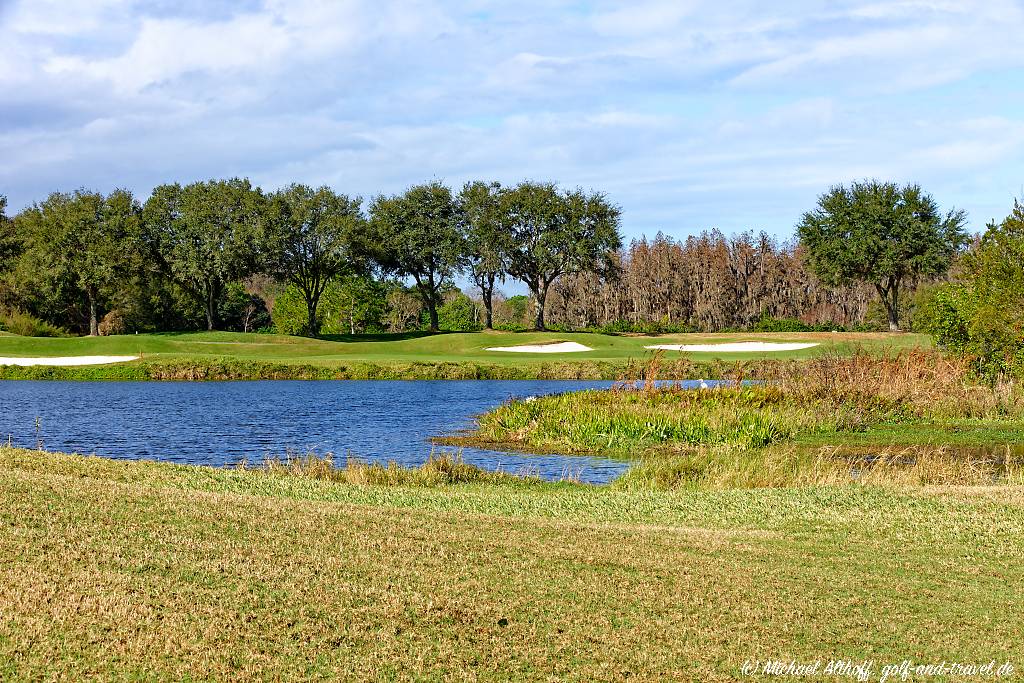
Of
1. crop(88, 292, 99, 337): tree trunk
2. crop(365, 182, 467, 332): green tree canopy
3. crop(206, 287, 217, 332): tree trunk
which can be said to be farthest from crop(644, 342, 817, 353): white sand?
crop(88, 292, 99, 337): tree trunk

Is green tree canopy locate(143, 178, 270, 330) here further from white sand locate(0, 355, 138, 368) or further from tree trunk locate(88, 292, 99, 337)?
white sand locate(0, 355, 138, 368)

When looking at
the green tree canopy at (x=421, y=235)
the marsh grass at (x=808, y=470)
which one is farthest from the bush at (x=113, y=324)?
the marsh grass at (x=808, y=470)

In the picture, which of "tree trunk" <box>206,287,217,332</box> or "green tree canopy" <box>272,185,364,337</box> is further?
"tree trunk" <box>206,287,217,332</box>

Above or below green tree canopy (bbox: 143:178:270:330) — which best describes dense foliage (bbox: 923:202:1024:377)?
below

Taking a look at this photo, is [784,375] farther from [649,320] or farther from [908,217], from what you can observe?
[649,320]

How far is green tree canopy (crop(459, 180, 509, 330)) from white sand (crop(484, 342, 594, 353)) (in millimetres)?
17768

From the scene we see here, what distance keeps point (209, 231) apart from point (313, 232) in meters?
7.91

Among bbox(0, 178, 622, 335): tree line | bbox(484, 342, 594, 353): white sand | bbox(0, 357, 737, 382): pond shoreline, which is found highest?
bbox(0, 178, 622, 335): tree line

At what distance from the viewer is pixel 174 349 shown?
61406 millimetres

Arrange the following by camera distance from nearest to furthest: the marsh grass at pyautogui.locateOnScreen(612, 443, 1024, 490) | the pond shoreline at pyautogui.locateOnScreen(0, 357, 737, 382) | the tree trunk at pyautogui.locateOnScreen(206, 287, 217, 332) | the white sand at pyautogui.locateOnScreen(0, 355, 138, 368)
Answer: the marsh grass at pyautogui.locateOnScreen(612, 443, 1024, 490), the pond shoreline at pyautogui.locateOnScreen(0, 357, 737, 382), the white sand at pyautogui.locateOnScreen(0, 355, 138, 368), the tree trunk at pyautogui.locateOnScreen(206, 287, 217, 332)

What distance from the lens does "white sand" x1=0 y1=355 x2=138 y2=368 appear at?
2169 inches

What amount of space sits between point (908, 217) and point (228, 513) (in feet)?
245

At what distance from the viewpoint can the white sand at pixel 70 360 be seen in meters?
55.1

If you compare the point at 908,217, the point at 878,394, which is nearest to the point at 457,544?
the point at 878,394
